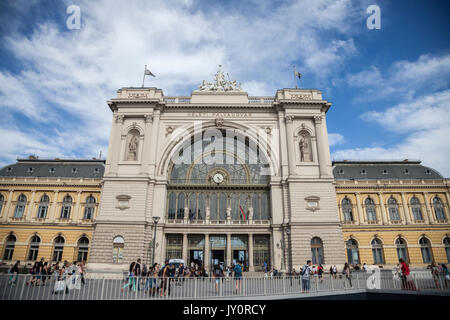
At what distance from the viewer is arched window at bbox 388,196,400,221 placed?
39750 mm

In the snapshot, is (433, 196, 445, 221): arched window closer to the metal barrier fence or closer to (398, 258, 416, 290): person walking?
the metal barrier fence

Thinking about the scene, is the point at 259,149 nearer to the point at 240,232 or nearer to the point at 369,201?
the point at 240,232

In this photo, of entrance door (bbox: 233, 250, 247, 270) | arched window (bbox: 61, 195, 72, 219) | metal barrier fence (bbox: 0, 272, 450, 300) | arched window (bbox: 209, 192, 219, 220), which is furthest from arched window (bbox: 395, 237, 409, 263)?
arched window (bbox: 61, 195, 72, 219)

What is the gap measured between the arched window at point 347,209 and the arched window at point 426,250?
9874 mm

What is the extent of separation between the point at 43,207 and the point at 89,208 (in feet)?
22.6

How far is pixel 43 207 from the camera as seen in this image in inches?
1607

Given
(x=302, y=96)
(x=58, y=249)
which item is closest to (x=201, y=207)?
(x=302, y=96)

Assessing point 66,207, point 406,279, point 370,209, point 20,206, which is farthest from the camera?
point 66,207

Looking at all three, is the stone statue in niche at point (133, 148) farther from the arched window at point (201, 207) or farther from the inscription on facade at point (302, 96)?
the inscription on facade at point (302, 96)

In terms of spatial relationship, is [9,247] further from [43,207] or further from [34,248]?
[43,207]

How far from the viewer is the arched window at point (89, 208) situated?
40.4 meters

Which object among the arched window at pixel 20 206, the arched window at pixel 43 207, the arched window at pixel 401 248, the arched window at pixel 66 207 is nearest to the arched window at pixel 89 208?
the arched window at pixel 66 207

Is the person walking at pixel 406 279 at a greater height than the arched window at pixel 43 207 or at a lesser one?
lesser
